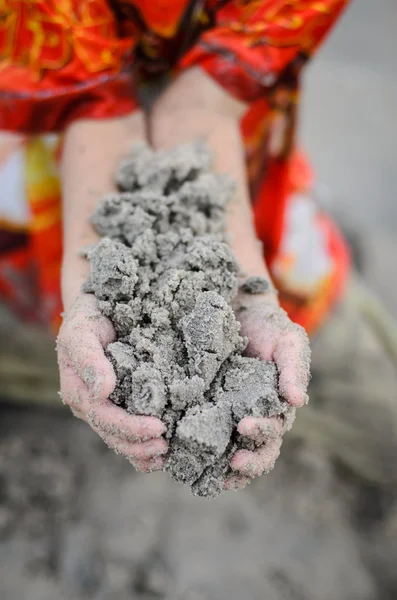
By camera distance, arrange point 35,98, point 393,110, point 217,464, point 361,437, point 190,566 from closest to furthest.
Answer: point 217,464 → point 35,98 → point 190,566 → point 361,437 → point 393,110

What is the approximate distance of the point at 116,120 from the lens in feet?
2.05

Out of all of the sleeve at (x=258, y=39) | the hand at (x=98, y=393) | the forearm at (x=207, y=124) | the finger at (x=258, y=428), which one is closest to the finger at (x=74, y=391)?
the hand at (x=98, y=393)

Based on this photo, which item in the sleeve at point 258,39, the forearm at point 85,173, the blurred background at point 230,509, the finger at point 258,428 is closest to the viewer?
the finger at point 258,428

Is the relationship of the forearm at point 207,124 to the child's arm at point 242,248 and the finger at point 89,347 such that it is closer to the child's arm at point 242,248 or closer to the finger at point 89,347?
the child's arm at point 242,248

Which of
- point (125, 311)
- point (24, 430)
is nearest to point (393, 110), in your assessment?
point (24, 430)

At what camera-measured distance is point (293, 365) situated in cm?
41

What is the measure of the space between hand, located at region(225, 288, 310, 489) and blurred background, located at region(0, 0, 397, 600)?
1.42 ft

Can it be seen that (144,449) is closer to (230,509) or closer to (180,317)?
(180,317)

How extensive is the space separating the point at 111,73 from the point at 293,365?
0.39 metres

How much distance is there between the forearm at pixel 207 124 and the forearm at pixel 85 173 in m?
0.03

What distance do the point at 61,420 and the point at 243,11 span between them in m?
0.67

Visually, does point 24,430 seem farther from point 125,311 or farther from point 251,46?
point 251,46

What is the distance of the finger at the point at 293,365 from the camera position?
0.40m

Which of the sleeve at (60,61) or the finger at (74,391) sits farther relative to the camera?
the sleeve at (60,61)
